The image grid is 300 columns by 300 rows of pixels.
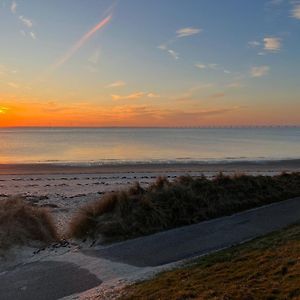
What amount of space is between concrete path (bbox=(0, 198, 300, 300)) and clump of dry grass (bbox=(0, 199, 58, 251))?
1.57m

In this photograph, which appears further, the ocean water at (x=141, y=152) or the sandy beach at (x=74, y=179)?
the ocean water at (x=141, y=152)

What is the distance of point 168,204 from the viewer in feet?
46.7

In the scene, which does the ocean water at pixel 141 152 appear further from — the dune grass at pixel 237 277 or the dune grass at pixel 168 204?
the dune grass at pixel 237 277

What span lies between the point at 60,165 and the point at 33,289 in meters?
35.9

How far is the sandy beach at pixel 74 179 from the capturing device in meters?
21.0

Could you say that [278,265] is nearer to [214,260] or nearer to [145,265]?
[214,260]

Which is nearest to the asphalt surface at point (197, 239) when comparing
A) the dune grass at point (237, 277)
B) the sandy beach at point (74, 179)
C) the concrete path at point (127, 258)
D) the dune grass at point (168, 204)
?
the concrete path at point (127, 258)

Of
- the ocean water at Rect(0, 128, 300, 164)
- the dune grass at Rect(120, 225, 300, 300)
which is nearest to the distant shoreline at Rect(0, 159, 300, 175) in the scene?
the ocean water at Rect(0, 128, 300, 164)

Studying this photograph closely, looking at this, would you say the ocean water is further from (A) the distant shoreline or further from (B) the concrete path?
(B) the concrete path

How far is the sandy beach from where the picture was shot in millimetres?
20969

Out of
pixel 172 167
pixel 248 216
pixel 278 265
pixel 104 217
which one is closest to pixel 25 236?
pixel 104 217

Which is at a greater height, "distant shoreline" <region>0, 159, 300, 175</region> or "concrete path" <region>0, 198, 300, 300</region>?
"distant shoreline" <region>0, 159, 300, 175</region>

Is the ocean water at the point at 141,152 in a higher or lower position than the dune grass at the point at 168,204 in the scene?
higher

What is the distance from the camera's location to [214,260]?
8.49 m
